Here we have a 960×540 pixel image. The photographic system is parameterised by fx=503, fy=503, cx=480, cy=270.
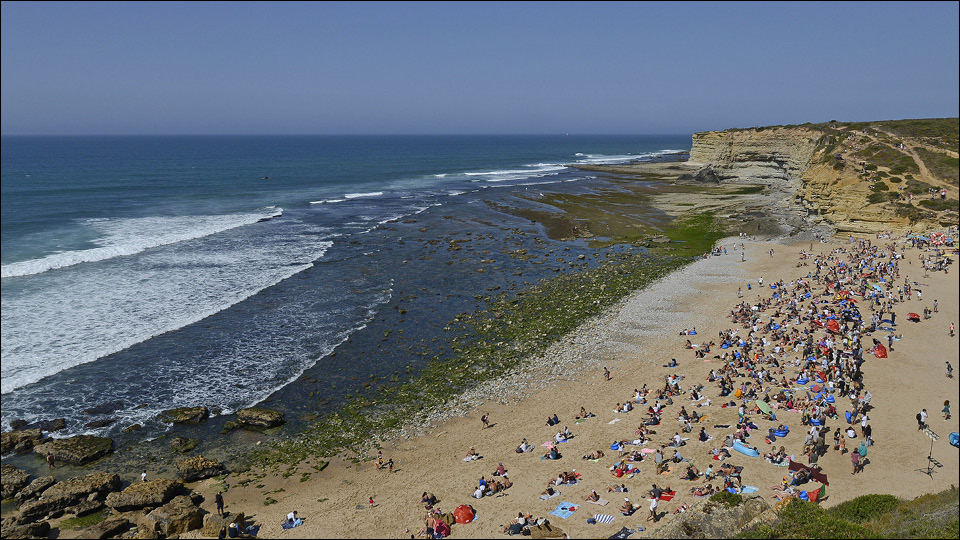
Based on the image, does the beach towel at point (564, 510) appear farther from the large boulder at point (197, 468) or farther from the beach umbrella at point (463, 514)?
the large boulder at point (197, 468)

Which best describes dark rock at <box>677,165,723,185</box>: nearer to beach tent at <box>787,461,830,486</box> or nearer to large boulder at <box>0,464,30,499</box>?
beach tent at <box>787,461,830,486</box>

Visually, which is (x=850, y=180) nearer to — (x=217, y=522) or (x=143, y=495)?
(x=217, y=522)

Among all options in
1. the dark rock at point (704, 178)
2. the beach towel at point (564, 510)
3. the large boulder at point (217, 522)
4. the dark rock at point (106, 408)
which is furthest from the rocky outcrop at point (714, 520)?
the dark rock at point (704, 178)

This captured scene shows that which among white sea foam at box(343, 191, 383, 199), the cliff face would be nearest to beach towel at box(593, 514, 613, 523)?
the cliff face

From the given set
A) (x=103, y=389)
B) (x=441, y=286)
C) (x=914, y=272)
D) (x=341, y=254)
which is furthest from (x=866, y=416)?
(x=341, y=254)

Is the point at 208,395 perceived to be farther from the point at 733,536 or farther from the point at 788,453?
the point at 788,453

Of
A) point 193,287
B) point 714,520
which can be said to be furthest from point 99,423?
point 714,520
